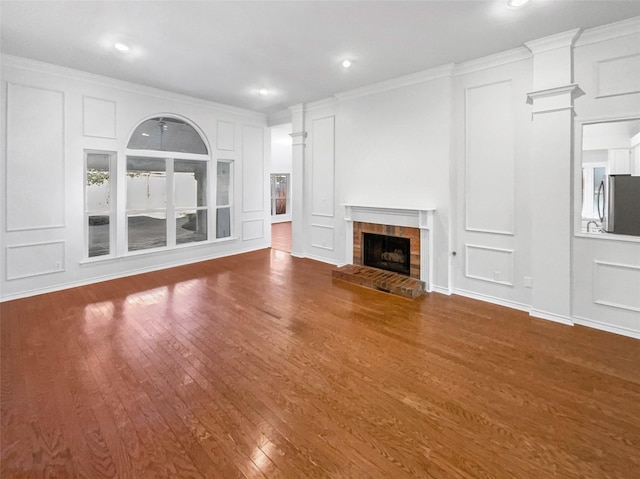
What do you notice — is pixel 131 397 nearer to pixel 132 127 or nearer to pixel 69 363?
pixel 69 363

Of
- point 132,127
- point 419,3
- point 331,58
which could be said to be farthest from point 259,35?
point 132,127

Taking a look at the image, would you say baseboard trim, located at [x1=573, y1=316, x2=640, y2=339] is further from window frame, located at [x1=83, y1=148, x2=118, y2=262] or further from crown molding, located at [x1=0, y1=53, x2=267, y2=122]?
crown molding, located at [x1=0, y1=53, x2=267, y2=122]

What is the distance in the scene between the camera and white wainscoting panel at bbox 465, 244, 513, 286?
3.94m

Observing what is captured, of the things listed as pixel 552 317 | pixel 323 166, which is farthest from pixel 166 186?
pixel 552 317

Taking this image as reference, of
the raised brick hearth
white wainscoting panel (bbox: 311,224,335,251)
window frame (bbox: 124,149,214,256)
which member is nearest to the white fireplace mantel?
the raised brick hearth

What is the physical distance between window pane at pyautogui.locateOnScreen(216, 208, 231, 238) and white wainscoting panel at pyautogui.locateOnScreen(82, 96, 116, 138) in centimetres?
230

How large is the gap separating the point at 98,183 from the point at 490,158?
18.5ft

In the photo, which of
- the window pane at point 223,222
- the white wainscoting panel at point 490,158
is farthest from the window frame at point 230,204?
the white wainscoting panel at point 490,158

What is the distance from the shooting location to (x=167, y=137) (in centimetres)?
568

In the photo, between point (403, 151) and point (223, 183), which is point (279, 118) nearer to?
point (223, 183)

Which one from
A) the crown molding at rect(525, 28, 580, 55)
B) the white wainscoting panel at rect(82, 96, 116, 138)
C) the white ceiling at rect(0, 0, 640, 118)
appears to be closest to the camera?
the white ceiling at rect(0, 0, 640, 118)

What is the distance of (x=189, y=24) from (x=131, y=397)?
3.36 meters

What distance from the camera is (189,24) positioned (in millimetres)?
Result: 3182

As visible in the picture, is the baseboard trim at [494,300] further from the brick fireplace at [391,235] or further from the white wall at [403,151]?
the brick fireplace at [391,235]
